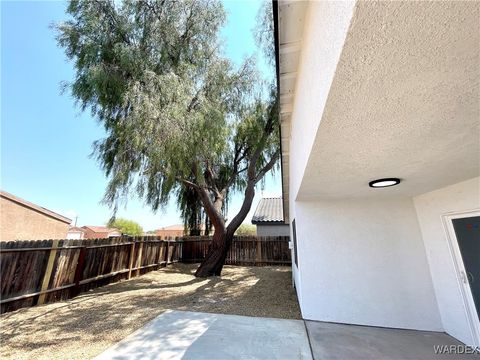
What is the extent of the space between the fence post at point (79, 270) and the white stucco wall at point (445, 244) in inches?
311

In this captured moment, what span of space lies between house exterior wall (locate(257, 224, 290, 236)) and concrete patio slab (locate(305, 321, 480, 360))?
31.0 feet

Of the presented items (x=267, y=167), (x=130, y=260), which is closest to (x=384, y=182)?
(x=267, y=167)

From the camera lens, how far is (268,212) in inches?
596

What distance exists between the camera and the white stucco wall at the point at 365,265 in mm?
4070

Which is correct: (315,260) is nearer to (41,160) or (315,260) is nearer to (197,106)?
(197,106)


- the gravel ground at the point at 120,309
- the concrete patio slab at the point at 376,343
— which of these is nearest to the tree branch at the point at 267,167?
the gravel ground at the point at 120,309

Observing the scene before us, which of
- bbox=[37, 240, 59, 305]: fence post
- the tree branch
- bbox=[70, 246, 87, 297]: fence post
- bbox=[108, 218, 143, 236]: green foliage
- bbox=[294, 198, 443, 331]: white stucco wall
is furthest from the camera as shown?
bbox=[108, 218, 143, 236]: green foliage

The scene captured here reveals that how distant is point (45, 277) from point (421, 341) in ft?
24.1

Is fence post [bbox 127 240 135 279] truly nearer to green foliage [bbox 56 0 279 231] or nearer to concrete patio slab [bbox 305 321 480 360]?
green foliage [bbox 56 0 279 231]

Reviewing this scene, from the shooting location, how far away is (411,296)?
4.08 metres

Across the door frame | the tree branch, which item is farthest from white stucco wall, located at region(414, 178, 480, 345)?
the tree branch

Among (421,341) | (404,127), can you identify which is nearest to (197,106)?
(404,127)

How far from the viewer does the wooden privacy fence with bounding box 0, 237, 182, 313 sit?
446 cm

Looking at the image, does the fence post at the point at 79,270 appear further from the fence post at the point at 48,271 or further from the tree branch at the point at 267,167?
the tree branch at the point at 267,167
